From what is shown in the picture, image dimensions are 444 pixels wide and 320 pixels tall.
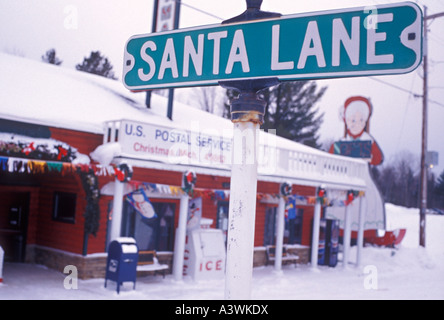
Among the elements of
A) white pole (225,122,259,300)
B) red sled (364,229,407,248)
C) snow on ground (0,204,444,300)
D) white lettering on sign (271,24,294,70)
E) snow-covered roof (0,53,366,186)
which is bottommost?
snow on ground (0,204,444,300)

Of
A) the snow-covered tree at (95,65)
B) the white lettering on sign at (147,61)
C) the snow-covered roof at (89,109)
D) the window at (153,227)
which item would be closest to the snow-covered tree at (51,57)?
the snow-covered tree at (95,65)

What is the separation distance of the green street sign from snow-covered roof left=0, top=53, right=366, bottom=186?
8.79 metres

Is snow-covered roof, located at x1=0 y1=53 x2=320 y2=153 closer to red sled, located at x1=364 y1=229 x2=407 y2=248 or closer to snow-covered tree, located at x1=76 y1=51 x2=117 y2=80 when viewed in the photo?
red sled, located at x1=364 y1=229 x2=407 y2=248

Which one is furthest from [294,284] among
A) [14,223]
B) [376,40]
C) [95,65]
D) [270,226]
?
[95,65]

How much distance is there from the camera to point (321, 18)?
7.13ft

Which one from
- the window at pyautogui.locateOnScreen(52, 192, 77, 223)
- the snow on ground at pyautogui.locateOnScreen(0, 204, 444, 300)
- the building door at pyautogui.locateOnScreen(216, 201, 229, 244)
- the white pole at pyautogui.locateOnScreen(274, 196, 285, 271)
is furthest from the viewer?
the white pole at pyautogui.locateOnScreen(274, 196, 285, 271)

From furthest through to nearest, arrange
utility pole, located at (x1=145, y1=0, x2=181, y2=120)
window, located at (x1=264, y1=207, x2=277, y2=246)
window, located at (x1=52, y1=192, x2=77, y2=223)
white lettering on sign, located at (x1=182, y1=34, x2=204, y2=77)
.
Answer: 1. window, located at (x1=264, y1=207, x2=277, y2=246)
2. utility pole, located at (x1=145, y1=0, x2=181, y2=120)
3. window, located at (x1=52, y1=192, x2=77, y2=223)
4. white lettering on sign, located at (x1=182, y1=34, x2=204, y2=77)

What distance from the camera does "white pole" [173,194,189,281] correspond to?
1298cm

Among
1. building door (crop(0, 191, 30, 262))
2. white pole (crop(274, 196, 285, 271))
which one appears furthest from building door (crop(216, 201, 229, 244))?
building door (crop(0, 191, 30, 262))

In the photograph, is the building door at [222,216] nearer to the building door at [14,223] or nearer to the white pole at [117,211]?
the white pole at [117,211]

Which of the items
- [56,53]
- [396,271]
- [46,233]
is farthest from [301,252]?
[56,53]

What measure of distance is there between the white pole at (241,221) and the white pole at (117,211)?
9.33 m

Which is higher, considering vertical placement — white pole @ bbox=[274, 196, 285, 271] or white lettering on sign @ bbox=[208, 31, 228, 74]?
white lettering on sign @ bbox=[208, 31, 228, 74]

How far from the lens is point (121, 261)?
10688 millimetres
